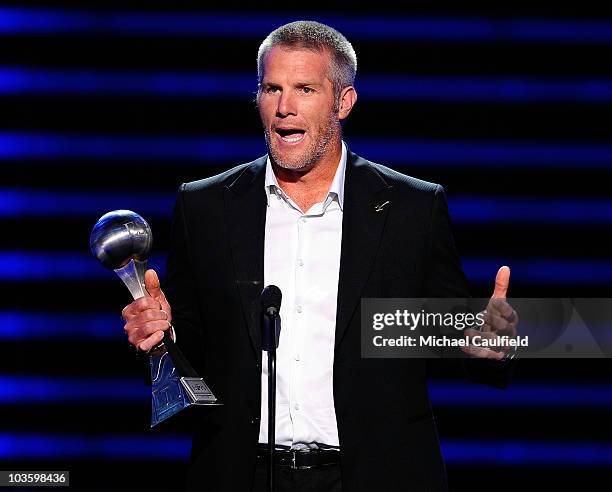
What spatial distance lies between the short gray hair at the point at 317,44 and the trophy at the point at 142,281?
638 mm

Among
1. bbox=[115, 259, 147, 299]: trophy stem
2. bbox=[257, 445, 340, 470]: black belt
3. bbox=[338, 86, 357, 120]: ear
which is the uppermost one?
bbox=[338, 86, 357, 120]: ear

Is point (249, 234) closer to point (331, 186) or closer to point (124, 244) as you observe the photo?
point (331, 186)

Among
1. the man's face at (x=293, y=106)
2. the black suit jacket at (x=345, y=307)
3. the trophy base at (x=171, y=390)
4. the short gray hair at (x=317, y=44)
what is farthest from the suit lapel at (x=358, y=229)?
the trophy base at (x=171, y=390)

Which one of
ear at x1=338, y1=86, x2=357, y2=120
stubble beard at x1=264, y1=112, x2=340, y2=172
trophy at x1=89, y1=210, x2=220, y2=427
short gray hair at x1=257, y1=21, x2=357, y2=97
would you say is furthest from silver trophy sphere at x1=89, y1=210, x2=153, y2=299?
ear at x1=338, y1=86, x2=357, y2=120

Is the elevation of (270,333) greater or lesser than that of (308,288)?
lesser

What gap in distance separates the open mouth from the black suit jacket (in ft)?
0.43

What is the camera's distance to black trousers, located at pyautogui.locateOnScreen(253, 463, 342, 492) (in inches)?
95.8

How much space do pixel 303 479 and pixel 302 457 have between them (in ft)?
0.17

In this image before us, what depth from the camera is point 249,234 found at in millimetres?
Answer: 2648

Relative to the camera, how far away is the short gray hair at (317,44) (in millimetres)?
2729

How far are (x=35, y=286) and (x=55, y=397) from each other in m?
0.42

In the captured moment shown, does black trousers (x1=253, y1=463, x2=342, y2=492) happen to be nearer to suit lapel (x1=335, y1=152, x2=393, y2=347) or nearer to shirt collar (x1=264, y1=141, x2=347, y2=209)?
suit lapel (x1=335, y1=152, x2=393, y2=347)

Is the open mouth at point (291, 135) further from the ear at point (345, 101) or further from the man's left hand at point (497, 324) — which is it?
the man's left hand at point (497, 324)

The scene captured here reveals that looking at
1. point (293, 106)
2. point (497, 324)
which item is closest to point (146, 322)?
point (293, 106)
